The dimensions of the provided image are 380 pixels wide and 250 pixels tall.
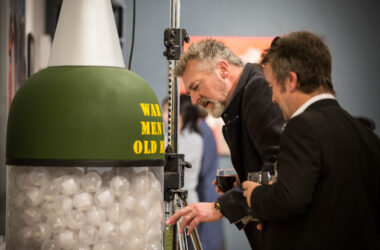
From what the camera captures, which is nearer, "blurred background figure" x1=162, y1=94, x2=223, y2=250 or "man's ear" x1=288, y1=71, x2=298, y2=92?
"man's ear" x1=288, y1=71, x2=298, y2=92

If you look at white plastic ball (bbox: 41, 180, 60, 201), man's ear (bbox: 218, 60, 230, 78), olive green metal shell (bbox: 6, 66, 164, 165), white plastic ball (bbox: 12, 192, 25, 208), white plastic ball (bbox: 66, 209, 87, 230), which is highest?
man's ear (bbox: 218, 60, 230, 78)

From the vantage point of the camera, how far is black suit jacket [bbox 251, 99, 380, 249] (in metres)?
1.38

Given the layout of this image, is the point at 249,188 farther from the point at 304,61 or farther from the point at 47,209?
the point at 47,209

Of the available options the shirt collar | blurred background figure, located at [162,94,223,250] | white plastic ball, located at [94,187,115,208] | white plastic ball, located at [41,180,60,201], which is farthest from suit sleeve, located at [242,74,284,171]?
blurred background figure, located at [162,94,223,250]

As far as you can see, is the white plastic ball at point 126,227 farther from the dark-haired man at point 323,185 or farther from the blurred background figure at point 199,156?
the blurred background figure at point 199,156

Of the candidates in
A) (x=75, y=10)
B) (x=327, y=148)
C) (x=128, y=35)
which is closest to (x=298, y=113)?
(x=327, y=148)

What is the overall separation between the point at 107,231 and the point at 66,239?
0.11m

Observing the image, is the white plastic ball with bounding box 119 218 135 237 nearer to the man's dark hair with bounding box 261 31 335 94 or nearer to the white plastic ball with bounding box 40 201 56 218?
the white plastic ball with bounding box 40 201 56 218

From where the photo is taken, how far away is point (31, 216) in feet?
4.70

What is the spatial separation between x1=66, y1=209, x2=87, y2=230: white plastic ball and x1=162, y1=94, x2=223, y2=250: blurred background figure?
365 cm

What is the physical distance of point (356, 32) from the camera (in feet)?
19.4

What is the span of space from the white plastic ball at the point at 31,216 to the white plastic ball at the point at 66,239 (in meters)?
0.08

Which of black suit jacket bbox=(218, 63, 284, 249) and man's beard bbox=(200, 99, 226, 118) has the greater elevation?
man's beard bbox=(200, 99, 226, 118)

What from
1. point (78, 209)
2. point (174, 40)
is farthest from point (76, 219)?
point (174, 40)
